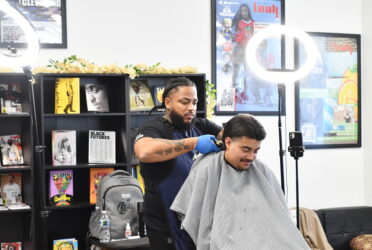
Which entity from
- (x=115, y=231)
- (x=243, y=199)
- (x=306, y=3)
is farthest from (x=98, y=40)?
(x=243, y=199)

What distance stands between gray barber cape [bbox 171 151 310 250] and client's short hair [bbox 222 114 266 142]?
A: 18cm

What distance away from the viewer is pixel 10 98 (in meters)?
4.43

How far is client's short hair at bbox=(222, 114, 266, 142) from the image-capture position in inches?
93.5

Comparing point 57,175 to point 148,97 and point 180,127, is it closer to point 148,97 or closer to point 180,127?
point 148,97

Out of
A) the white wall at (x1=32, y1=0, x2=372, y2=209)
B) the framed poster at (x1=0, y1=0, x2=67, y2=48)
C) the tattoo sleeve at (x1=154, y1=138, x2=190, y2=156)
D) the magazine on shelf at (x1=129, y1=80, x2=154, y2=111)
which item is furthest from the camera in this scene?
the white wall at (x1=32, y1=0, x2=372, y2=209)

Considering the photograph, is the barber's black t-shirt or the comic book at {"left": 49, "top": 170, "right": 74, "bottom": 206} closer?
the barber's black t-shirt

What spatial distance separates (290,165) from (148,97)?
1.55 metres

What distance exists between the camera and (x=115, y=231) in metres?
4.29

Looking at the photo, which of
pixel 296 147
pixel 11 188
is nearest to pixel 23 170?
pixel 11 188

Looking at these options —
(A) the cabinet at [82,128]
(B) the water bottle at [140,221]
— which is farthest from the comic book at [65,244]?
(B) the water bottle at [140,221]

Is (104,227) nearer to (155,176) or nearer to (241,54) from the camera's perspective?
(155,176)

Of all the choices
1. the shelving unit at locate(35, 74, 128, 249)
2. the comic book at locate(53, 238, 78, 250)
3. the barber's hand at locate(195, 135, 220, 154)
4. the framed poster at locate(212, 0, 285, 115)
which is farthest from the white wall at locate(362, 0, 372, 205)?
the barber's hand at locate(195, 135, 220, 154)

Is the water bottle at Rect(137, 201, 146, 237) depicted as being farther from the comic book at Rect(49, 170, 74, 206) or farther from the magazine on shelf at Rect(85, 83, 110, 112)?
the magazine on shelf at Rect(85, 83, 110, 112)

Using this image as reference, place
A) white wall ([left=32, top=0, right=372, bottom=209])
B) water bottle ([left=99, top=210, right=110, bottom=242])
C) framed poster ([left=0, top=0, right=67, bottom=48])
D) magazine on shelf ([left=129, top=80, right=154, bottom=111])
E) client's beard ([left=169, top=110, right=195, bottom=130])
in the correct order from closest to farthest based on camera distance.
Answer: client's beard ([left=169, top=110, right=195, bottom=130]) < water bottle ([left=99, top=210, right=110, bottom=242]) < framed poster ([left=0, top=0, right=67, bottom=48]) < magazine on shelf ([left=129, top=80, right=154, bottom=111]) < white wall ([left=32, top=0, right=372, bottom=209])
